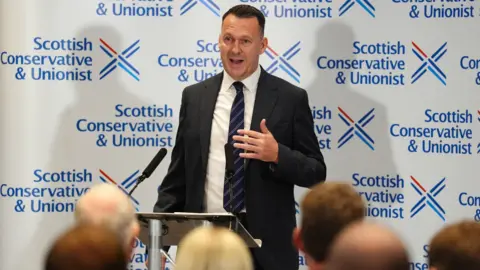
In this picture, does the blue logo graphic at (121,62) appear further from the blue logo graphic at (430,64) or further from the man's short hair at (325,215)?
the man's short hair at (325,215)

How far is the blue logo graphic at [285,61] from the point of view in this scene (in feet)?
18.7

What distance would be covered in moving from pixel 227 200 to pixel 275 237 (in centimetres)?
31

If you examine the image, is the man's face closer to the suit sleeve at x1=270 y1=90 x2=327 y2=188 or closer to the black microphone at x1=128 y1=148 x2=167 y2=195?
the suit sleeve at x1=270 y1=90 x2=327 y2=188

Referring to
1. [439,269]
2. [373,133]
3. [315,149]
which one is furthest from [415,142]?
[439,269]

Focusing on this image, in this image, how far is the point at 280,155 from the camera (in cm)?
424

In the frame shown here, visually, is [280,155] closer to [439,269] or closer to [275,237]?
[275,237]

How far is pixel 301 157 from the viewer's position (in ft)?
14.2

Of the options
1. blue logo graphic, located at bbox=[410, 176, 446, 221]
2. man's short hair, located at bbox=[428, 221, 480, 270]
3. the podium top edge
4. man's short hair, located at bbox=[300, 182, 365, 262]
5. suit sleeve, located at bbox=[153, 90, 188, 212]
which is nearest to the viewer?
man's short hair, located at bbox=[428, 221, 480, 270]

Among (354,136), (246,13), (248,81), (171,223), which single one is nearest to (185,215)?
(171,223)

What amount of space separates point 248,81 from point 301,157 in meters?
0.55

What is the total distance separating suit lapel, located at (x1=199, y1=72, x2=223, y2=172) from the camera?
4473 mm

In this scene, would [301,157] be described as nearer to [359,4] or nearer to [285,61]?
[285,61]

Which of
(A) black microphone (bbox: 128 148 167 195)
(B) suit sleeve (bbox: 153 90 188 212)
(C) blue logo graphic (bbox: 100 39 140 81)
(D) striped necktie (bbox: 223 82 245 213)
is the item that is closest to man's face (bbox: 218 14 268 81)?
(D) striped necktie (bbox: 223 82 245 213)

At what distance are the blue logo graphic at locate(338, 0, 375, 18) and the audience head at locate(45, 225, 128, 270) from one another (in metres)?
4.11
